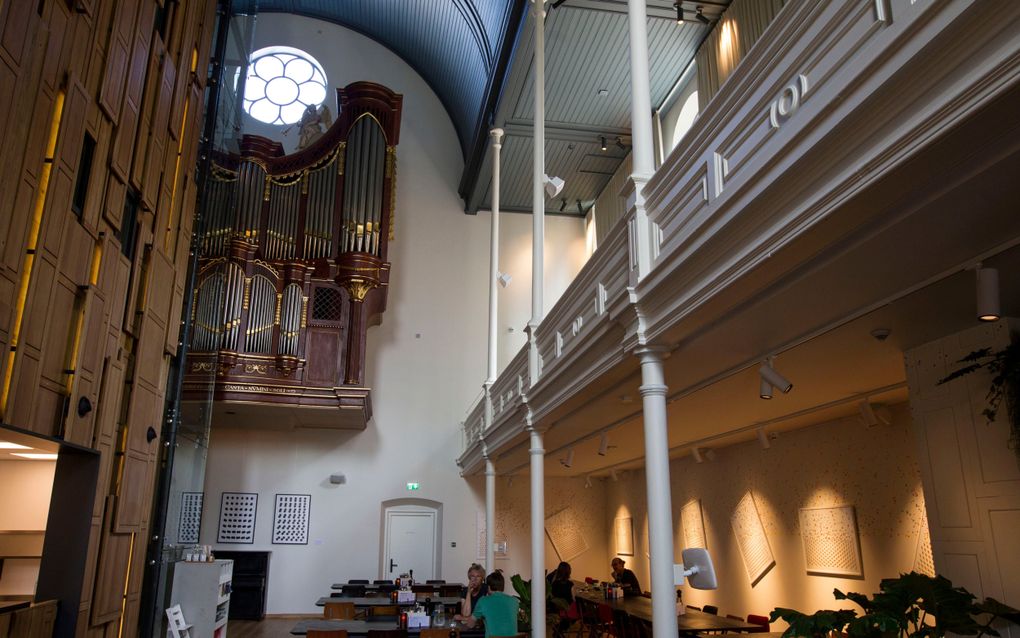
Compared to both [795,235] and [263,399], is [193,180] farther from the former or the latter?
[795,235]

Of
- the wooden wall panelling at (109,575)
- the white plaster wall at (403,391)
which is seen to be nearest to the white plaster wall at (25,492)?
the wooden wall panelling at (109,575)

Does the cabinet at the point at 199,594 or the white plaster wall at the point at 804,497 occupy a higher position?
the white plaster wall at the point at 804,497

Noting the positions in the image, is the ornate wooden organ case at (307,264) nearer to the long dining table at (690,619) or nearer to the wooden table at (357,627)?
the long dining table at (690,619)

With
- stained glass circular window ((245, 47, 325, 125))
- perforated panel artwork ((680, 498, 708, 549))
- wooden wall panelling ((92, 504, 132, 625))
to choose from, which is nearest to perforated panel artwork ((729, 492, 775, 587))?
perforated panel artwork ((680, 498, 708, 549))

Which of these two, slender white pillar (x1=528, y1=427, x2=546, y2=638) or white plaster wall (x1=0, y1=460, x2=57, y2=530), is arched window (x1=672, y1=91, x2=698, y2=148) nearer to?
slender white pillar (x1=528, y1=427, x2=546, y2=638)

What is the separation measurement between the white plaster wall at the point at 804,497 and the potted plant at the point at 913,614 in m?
4.62

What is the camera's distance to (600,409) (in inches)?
333

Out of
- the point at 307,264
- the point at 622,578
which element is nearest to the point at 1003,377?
the point at 622,578

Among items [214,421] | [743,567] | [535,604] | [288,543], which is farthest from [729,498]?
[214,421]

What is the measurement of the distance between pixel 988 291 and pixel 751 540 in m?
9.09

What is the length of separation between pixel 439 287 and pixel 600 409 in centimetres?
1113

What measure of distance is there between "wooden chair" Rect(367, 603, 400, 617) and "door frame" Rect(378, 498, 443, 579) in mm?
6884

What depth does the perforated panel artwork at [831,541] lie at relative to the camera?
32.3 feet

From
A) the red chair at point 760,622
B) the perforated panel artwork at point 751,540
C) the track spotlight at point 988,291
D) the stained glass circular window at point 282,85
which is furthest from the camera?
the stained glass circular window at point 282,85
